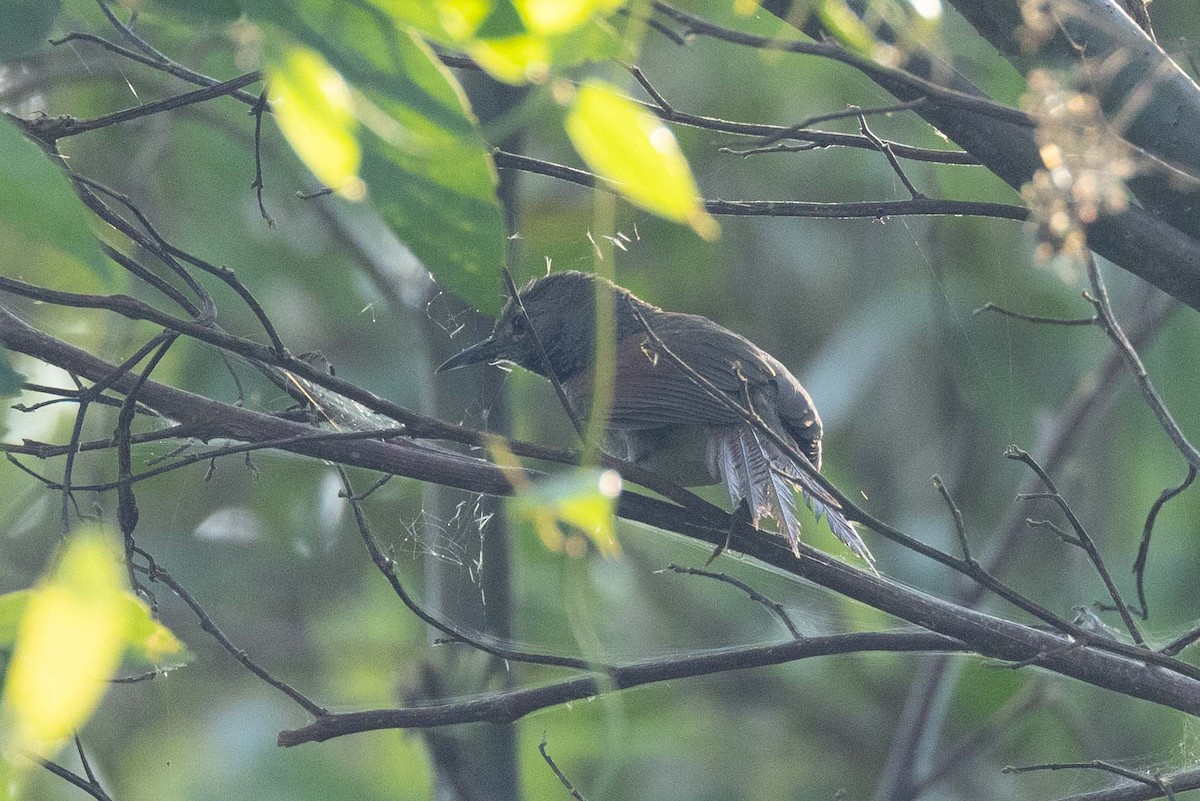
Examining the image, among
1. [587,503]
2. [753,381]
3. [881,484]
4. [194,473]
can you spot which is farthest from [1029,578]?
[587,503]

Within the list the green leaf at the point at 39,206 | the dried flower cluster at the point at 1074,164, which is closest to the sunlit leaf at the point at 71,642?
the green leaf at the point at 39,206

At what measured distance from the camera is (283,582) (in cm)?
571

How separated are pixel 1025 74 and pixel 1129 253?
373 millimetres

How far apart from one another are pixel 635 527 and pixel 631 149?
3.35 metres

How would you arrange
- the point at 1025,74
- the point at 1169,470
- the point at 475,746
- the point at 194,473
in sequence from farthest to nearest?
1. the point at 1169,470
2. the point at 194,473
3. the point at 475,746
4. the point at 1025,74

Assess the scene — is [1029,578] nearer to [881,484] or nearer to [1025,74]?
[881,484]

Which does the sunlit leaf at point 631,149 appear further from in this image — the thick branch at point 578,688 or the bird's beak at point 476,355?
the bird's beak at point 476,355

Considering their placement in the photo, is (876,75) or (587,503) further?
(876,75)

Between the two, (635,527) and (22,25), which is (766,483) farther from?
(22,25)

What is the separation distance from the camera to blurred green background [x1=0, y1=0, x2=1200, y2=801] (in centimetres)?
366

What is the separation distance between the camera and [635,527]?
4074 millimetres

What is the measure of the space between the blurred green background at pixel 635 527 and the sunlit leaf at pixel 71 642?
1.97 meters

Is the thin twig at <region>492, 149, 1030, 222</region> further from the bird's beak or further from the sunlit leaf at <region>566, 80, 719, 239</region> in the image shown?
the sunlit leaf at <region>566, 80, 719, 239</region>

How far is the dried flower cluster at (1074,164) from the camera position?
49.6 inches
